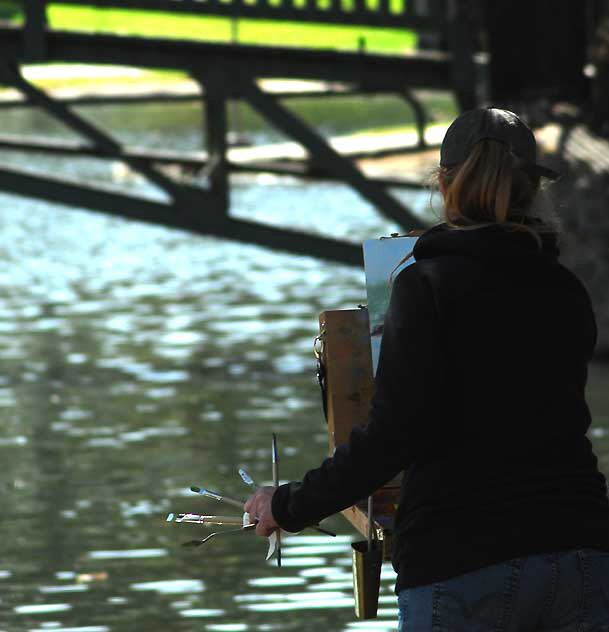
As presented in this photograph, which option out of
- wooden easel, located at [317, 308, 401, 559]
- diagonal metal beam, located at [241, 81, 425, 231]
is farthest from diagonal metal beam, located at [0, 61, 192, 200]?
wooden easel, located at [317, 308, 401, 559]

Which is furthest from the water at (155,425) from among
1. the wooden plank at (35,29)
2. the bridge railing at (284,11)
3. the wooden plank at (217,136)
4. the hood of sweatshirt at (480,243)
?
the hood of sweatshirt at (480,243)

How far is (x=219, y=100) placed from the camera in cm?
1224

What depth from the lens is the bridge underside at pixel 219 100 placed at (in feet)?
37.9

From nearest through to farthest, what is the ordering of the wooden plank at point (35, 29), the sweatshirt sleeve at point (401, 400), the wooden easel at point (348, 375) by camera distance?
the sweatshirt sleeve at point (401, 400)
the wooden easel at point (348, 375)
the wooden plank at point (35, 29)

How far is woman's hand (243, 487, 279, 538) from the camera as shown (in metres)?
3.22

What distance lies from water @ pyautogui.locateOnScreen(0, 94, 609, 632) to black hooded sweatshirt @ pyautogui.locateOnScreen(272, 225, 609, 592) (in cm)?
328

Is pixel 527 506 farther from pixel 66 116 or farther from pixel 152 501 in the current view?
pixel 66 116

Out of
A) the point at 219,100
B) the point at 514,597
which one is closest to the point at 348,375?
the point at 514,597

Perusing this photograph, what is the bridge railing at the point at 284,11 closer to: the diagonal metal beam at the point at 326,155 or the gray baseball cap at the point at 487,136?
the diagonal metal beam at the point at 326,155

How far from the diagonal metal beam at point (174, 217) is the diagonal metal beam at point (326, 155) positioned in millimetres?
354

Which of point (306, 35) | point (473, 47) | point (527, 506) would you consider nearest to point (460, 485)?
point (527, 506)

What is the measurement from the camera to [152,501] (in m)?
8.06

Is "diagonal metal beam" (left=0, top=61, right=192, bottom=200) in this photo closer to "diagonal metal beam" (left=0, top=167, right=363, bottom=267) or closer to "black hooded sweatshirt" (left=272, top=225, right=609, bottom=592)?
"diagonal metal beam" (left=0, top=167, right=363, bottom=267)

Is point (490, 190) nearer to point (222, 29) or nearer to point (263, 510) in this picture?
point (263, 510)
